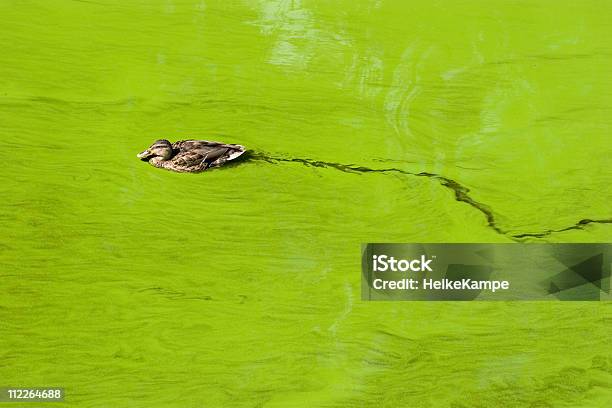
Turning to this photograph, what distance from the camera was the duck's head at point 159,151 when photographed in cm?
170

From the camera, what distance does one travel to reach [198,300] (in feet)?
5.56

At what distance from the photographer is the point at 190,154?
1710 millimetres

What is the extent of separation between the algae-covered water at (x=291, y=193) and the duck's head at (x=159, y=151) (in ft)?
0.14

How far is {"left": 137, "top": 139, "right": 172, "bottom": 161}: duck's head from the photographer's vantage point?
170 cm

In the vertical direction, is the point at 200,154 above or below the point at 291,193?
above

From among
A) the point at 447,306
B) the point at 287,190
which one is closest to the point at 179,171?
the point at 287,190

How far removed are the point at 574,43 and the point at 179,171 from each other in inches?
57.8
